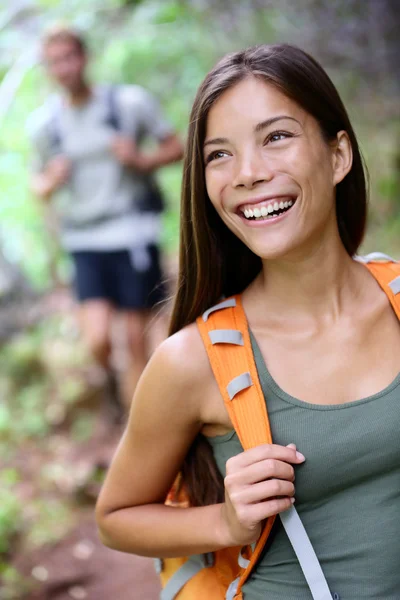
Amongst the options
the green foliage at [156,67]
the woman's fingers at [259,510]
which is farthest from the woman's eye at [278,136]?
the green foliage at [156,67]

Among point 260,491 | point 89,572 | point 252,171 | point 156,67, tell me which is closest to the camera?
point 260,491

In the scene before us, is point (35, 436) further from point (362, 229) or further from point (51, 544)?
point (362, 229)

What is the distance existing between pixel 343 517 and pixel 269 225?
0.62m

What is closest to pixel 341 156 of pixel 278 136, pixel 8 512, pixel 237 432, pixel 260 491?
pixel 278 136

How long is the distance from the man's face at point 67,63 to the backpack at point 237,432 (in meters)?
3.08

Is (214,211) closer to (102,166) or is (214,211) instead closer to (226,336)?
(226,336)

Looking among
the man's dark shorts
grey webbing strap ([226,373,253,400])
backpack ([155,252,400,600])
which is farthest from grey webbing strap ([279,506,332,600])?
the man's dark shorts

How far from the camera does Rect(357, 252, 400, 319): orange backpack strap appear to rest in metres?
1.69

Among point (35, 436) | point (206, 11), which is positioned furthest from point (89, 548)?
point (206, 11)

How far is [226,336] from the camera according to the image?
158 centimetres

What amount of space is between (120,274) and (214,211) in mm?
2896

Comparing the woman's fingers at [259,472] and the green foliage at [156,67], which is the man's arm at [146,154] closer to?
the green foliage at [156,67]

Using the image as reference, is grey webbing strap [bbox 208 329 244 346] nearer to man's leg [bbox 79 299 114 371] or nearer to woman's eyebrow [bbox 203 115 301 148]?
woman's eyebrow [bbox 203 115 301 148]

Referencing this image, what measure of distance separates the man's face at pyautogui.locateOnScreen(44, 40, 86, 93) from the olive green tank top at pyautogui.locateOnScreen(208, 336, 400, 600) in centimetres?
335
